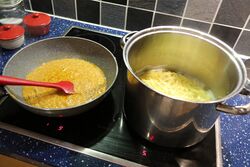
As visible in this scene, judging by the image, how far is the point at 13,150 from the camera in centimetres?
55

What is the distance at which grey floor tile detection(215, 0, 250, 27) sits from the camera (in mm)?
757

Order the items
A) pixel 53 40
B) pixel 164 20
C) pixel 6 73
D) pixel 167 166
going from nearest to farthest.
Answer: pixel 167 166, pixel 6 73, pixel 53 40, pixel 164 20

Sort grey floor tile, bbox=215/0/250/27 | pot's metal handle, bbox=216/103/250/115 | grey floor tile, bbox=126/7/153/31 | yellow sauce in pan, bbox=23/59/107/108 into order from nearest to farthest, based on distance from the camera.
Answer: pot's metal handle, bbox=216/103/250/115 → yellow sauce in pan, bbox=23/59/107/108 → grey floor tile, bbox=215/0/250/27 → grey floor tile, bbox=126/7/153/31

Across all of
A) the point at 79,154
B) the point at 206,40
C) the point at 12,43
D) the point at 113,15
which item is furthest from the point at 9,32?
the point at 206,40

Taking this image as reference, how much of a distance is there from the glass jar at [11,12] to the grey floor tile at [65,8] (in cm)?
14

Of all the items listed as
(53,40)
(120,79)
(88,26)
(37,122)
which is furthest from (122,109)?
(88,26)

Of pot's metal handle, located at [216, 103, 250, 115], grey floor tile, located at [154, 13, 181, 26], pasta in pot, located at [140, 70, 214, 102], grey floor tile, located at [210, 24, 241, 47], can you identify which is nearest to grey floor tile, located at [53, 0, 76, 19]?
grey floor tile, located at [154, 13, 181, 26]

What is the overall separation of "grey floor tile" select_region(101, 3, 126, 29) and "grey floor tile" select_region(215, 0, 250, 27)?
349 mm

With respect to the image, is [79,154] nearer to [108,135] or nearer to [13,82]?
[108,135]

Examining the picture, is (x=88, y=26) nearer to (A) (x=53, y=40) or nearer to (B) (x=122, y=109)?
(A) (x=53, y=40)

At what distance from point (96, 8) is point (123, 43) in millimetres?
388

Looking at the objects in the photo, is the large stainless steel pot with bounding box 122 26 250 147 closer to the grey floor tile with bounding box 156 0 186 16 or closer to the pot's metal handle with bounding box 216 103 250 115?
the pot's metal handle with bounding box 216 103 250 115

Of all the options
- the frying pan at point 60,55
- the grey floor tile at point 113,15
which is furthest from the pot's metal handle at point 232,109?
the grey floor tile at point 113,15

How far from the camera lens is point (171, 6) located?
2.70 feet
